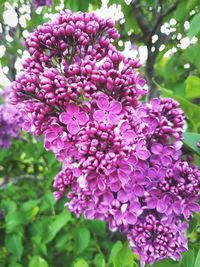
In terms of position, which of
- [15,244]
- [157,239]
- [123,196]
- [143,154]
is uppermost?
[143,154]

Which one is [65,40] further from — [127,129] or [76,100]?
[127,129]

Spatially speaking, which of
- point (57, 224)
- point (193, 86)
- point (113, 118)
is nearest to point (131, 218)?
point (113, 118)

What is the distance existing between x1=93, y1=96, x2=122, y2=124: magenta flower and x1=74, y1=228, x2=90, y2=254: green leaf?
3.88 ft

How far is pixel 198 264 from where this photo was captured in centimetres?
121

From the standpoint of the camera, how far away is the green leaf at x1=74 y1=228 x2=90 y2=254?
226cm

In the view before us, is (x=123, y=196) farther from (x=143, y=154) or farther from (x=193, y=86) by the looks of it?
(x=193, y=86)

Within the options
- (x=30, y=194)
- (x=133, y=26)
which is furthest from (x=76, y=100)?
(x=30, y=194)

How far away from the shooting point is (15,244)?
2.34 metres

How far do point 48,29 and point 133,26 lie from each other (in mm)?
1025

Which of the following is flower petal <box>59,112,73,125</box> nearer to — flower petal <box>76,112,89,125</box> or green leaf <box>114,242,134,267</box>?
flower petal <box>76,112,89,125</box>

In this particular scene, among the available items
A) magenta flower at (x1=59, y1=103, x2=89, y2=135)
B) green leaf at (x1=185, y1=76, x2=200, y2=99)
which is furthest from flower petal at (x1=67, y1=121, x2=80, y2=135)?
green leaf at (x1=185, y1=76, x2=200, y2=99)

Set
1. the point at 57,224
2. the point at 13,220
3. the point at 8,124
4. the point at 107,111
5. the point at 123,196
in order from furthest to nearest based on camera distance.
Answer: the point at 8,124 < the point at 13,220 < the point at 57,224 < the point at 123,196 < the point at 107,111

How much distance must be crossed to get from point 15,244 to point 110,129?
1.34 m

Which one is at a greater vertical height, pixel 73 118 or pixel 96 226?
pixel 73 118
